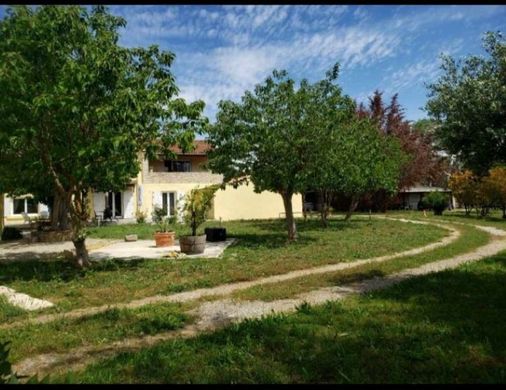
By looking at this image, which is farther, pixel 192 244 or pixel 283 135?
pixel 283 135

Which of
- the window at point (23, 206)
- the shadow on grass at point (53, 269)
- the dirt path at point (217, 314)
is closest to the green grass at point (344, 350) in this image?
the dirt path at point (217, 314)

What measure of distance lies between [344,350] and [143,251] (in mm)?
12410

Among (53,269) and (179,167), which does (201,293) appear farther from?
(179,167)

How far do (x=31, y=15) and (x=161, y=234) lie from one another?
9582mm

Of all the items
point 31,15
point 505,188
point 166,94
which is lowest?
point 505,188

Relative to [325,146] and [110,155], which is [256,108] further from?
[110,155]

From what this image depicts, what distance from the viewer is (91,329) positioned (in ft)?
21.9

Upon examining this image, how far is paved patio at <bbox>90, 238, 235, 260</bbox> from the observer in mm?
14987

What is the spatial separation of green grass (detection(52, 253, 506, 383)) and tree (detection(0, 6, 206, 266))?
18.8 feet

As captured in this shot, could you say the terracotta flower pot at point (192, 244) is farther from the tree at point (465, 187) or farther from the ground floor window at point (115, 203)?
the tree at point (465, 187)

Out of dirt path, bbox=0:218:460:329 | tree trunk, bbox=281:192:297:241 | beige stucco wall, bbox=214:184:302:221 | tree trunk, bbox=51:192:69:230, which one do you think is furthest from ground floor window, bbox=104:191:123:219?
dirt path, bbox=0:218:460:329

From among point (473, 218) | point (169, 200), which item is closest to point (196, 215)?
point (169, 200)

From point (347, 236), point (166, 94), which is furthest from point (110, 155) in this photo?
point (347, 236)

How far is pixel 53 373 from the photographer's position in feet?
16.5
